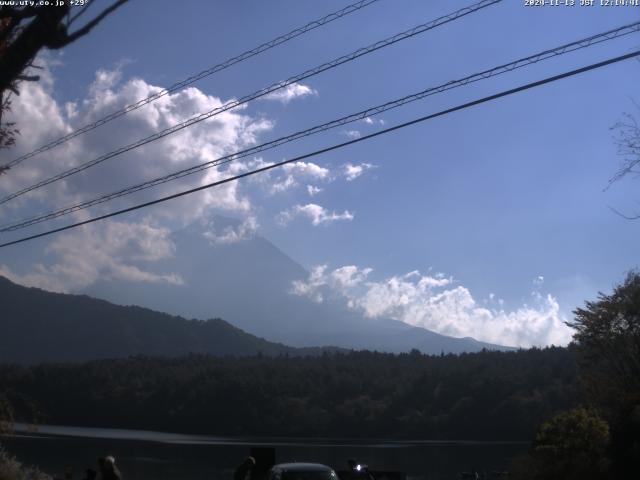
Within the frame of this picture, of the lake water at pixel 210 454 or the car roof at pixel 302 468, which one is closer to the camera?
the car roof at pixel 302 468

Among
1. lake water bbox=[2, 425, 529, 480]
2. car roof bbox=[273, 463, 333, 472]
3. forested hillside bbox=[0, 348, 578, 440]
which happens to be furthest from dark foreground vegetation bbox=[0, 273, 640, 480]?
car roof bbox=[273, 463, 333, 472]

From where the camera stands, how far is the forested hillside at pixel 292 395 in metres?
121

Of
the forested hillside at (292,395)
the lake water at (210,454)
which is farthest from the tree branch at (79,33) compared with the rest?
the forested hillside at (292,395)

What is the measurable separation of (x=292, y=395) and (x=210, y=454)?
50.9 m

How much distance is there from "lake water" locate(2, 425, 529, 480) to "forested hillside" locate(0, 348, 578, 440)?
6380 mm

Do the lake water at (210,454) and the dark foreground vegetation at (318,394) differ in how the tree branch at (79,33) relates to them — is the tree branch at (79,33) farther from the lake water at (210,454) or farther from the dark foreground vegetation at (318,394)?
the dark foreground vegetation at (318,394)

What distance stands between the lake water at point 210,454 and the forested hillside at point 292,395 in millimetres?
6380

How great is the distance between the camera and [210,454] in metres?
89.4

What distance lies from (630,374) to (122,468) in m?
49.0

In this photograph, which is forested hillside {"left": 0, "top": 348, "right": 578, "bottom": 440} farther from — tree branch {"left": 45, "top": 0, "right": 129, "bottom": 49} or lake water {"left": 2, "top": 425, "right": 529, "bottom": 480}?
tree branch {"left": 45, "top": 0, "right": 129, "bottom": 49}

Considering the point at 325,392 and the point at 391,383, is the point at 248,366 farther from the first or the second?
the point at 391,383

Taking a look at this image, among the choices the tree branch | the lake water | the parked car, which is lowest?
the lake water

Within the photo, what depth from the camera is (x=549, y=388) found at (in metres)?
111

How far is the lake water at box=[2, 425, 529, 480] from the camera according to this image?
66125 mm
